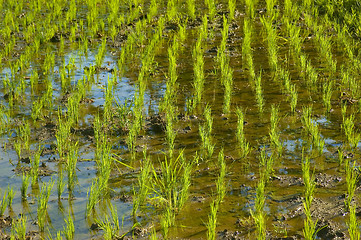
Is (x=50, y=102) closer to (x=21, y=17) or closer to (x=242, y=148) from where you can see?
(x=242, y=148)

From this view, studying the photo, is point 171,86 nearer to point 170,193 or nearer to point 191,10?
point 170,193

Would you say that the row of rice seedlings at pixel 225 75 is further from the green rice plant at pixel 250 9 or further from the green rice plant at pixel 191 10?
the green rice plant at pixel 250 9

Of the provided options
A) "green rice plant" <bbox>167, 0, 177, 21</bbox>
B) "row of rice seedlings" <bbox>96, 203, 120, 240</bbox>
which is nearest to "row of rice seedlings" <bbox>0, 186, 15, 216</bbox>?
"row of rice seedlings" <bbox>96, 203, 120, 240</bbox>

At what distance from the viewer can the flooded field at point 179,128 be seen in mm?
3131

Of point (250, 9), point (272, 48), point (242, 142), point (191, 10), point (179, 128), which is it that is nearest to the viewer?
point (242, 142)

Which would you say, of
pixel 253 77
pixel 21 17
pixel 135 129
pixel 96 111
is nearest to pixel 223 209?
pixel 135 129

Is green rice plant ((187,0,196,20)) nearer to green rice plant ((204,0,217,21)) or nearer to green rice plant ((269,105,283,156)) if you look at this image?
green rice plant ((204,0,217,21))

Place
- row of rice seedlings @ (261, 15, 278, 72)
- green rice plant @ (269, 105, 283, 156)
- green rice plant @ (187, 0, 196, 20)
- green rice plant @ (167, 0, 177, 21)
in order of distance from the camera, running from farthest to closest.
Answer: green rice plant @ (187, 0, 196, 20), green rice plant @ (167, 0, 177, 21), row of rice seedlings @ (261, 15, 278, 72), green rice plant @ (269, 105, 283, 156)

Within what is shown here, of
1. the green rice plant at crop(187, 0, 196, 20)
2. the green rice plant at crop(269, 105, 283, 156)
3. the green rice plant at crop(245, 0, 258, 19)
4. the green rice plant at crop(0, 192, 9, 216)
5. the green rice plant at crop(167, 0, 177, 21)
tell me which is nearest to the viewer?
the green rice plant at crop(0, 192, 9, 216)

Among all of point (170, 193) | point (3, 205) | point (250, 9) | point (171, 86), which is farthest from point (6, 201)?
point (250, 9)

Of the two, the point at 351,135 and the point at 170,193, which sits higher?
the point at 351,135

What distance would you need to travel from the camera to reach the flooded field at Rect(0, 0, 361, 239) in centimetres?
313

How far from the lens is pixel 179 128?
448 cm

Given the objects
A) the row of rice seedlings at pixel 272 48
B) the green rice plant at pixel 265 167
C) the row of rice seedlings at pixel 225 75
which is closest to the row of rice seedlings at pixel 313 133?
the green rice plant at pixel 265 167
